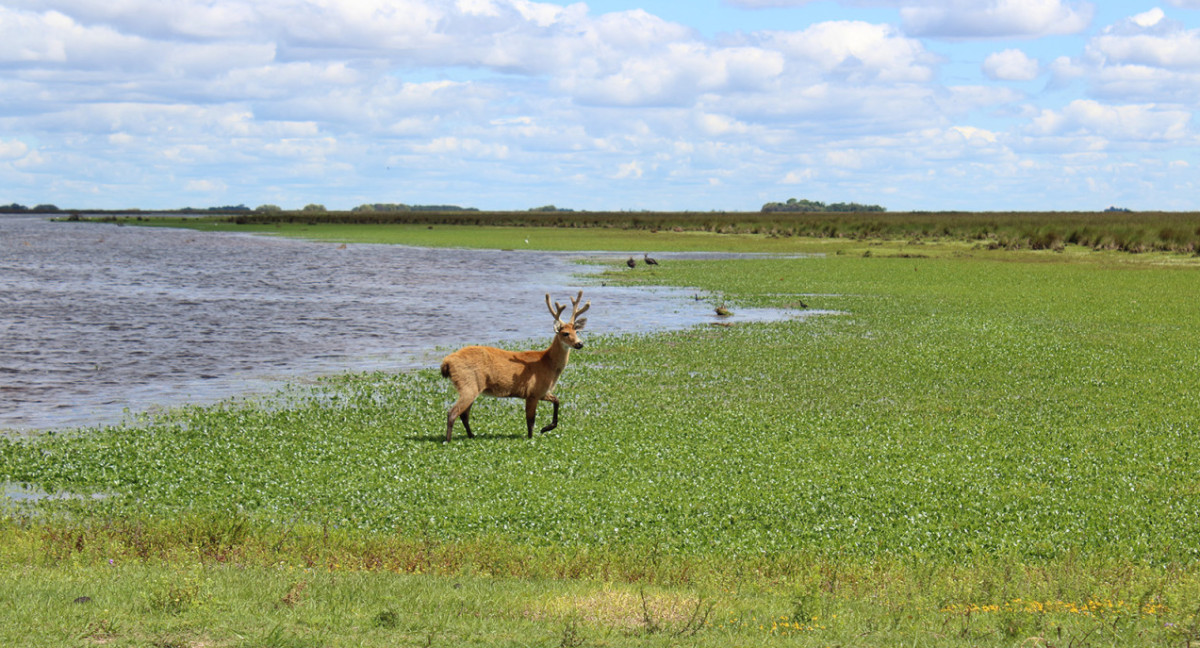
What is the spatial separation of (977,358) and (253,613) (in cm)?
2318

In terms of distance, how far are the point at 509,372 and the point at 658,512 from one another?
16.8ft

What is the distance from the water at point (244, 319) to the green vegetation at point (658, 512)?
3823 mm

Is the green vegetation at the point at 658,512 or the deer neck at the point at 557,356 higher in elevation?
the deer neck at the point at 557,356

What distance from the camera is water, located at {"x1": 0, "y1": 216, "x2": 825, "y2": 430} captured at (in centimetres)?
2566

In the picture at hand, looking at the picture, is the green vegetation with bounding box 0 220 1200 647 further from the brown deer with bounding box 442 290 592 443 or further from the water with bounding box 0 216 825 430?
the water with bounding box 0 216 825 430

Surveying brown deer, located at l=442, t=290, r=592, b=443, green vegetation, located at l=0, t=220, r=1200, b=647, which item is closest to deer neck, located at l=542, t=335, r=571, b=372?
brown deer, located at l=442, t=290, r=592, b=443

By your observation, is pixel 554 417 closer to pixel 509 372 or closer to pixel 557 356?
pixel 557 356

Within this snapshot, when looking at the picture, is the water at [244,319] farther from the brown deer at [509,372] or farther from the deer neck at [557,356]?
the deer neck at [557,356]

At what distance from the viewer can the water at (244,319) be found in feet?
84.2

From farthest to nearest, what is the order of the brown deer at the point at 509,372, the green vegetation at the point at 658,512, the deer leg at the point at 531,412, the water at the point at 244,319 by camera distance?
the water at the point at 244,319
the deer leg at the point at 531,412
the brown deer at the point at 509,372
the green vegetation at the point at 658,512

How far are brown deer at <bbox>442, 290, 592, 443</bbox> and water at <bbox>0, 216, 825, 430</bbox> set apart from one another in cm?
831

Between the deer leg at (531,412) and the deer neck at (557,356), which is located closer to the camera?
the deer leg at (531,412)

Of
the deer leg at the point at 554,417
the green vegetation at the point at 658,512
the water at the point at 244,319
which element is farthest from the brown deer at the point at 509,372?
the water at the point at 244,319

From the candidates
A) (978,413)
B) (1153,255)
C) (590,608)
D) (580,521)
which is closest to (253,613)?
(590,608)
